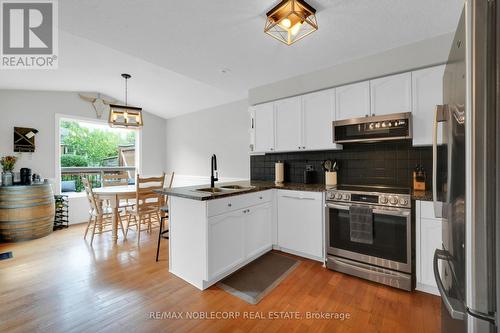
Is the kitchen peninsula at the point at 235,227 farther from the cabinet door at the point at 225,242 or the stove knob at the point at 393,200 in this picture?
the stove knob at the point at 393,200

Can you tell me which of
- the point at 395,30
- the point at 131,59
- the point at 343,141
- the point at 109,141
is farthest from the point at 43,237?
the point at 395,30

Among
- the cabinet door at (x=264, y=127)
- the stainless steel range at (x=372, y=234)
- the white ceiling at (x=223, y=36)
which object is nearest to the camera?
the white ceiling at (x=223, y=36)

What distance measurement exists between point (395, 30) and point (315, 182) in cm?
187

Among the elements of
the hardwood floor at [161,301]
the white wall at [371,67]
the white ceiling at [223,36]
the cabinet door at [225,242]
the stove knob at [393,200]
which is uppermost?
the white ceiling at [223,36]

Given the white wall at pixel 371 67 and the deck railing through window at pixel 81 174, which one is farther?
the deck railing through window at pixel 81 174

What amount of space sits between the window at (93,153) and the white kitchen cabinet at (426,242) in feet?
14.5

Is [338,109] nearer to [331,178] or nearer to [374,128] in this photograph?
[374,128]

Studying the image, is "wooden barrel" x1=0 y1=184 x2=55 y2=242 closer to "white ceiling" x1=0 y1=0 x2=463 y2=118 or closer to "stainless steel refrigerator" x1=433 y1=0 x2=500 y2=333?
"white ceiling" x1=0 y1=0 x2=463 y2=118

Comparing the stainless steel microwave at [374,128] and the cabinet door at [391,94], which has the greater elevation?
the cabinet door at [391,94]

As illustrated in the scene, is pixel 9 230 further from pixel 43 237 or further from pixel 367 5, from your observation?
pixel 367 5

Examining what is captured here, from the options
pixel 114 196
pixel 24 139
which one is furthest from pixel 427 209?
pixel 24 139

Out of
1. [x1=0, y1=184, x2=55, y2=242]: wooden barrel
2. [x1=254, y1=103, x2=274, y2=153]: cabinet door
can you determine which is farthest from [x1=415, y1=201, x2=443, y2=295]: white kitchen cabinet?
[x1=0, y1=184, x2=55, y2=242]: wooden barrel

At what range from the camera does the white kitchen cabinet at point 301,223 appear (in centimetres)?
250

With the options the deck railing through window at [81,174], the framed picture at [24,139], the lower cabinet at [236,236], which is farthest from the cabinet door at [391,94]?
the framed picture at [24,139]
